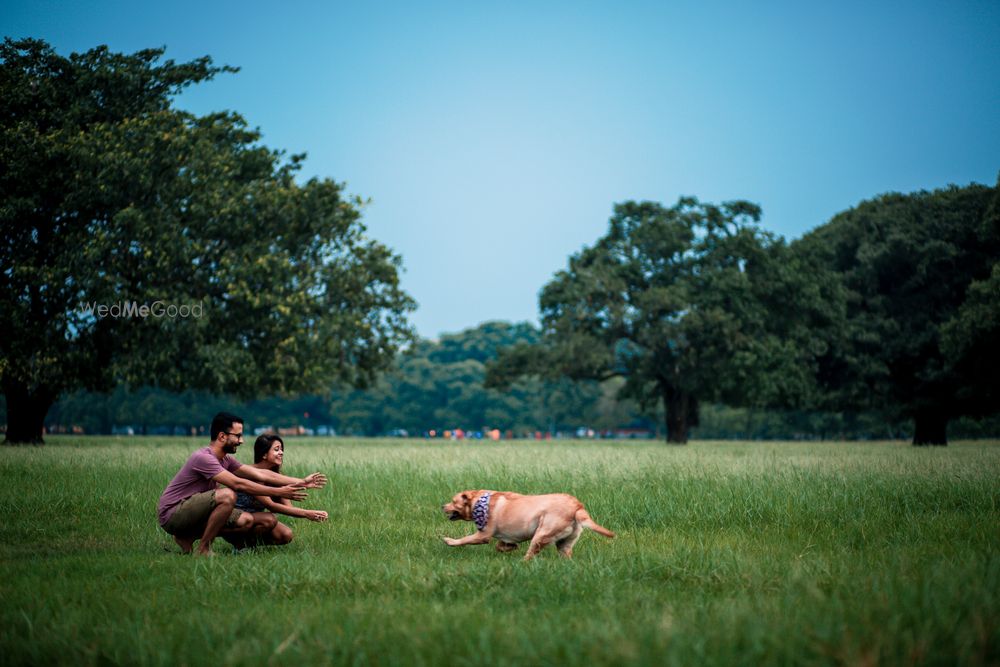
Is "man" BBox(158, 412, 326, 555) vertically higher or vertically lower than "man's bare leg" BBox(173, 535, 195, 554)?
higher

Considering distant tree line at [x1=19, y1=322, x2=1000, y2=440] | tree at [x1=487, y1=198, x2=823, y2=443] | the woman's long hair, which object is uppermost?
tree at [x1=487, y1=198, x2=823, y2=443]

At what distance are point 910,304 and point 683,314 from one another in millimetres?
12101

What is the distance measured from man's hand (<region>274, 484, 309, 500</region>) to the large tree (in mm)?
17896

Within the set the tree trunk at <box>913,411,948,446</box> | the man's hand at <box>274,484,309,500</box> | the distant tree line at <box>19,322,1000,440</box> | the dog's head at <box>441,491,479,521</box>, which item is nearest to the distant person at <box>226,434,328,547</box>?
the man's hand at <box>274,484,309,500</box>

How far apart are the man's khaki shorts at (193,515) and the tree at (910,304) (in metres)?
34.4

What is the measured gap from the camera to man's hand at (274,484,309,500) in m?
8.35

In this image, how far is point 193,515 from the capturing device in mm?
8375

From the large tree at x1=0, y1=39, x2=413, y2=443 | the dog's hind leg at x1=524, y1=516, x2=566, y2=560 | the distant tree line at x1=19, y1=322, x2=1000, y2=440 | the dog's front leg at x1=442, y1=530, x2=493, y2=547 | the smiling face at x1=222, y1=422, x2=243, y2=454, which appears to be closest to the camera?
the dog's hind leg at x1=524, y1=516, x2=566, y2=560

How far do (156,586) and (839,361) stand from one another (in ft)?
125

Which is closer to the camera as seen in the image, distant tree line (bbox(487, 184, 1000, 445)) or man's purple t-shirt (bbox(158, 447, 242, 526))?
man's purple t-shirt (bbox(158, 447, 242, 526))

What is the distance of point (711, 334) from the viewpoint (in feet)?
116

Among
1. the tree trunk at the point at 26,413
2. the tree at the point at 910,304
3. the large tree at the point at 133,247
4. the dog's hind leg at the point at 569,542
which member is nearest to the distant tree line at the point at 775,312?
the tree at the point at 910,304

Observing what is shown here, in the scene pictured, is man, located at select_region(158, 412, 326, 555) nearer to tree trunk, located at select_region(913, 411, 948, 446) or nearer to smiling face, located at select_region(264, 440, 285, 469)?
smiling face, located at select_region(264, 440, 285, 469)

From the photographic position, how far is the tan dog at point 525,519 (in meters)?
7.81
